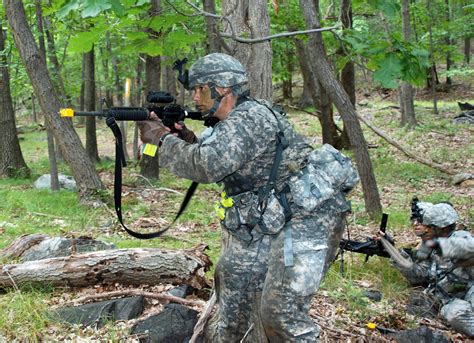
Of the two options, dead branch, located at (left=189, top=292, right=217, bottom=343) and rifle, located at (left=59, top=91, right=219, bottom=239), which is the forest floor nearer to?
dead branch, located at (left=189, top=292, right=217, bottom=343)

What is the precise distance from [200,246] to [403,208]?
5683 mm

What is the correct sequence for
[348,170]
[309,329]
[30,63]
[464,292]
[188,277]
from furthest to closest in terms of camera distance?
[30,63], [464,292], [188,277], [348,170], [309,329]

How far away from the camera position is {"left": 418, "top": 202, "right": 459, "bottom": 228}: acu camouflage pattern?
234 inches

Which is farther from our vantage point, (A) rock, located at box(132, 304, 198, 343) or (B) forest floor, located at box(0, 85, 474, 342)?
(B) forest floor, located at box(0, 85, 474, 342)

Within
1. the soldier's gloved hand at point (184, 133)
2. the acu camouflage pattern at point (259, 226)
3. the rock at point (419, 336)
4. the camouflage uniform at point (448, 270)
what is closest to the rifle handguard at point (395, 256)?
the camouflage uniform at point (448, 270)

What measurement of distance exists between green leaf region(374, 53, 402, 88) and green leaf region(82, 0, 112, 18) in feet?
8.35

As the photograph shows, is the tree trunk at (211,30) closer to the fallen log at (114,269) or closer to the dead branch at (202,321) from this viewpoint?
the fallen log at (114,269)

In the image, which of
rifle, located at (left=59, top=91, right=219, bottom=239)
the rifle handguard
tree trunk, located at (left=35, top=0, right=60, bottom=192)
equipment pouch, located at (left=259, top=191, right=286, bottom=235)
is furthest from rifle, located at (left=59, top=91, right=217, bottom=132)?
tree trunk, located at (left=35, top=0, right=60, bottom=192)

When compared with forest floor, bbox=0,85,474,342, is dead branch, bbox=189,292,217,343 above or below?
above

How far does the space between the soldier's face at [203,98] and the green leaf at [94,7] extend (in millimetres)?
804

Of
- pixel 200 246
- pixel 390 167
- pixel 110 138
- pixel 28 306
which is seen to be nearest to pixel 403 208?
pixel 390 167

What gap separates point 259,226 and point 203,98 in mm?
979

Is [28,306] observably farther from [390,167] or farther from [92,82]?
[92,82]

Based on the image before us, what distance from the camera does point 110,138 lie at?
29.9m
